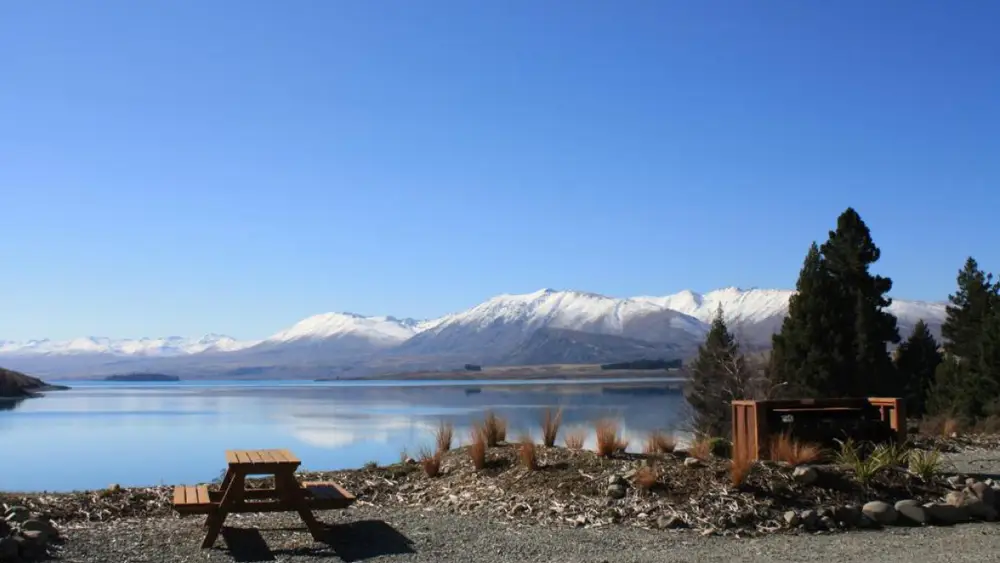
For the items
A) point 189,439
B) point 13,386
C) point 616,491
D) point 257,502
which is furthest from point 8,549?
point 13,386

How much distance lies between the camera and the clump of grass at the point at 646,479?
10.0 m

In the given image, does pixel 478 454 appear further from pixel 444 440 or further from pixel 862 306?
pixel 862 306

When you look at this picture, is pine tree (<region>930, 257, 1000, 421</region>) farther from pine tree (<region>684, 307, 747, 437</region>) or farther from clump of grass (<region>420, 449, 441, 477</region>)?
clump of grass (<region>420, 449, 441, 477</region>)

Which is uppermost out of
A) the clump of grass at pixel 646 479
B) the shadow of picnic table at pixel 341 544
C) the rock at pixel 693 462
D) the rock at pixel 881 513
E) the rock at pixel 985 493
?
the rock at pixel 693 462

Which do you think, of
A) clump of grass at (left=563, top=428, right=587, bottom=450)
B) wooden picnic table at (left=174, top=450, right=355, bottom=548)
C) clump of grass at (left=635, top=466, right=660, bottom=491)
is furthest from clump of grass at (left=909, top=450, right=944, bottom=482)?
wooden picnic table at (left=174, top=450, right=355, bottom=548)

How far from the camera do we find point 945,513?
9.71 meters

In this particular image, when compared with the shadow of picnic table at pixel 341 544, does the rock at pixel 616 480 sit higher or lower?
higher

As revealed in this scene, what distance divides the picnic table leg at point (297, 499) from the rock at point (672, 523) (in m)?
3.12

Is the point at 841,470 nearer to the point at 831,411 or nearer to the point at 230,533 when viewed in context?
the point at 831,411

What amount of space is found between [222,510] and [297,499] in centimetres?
66

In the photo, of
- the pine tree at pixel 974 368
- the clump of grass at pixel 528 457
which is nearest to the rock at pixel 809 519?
the clump of grass at pixel 528 457

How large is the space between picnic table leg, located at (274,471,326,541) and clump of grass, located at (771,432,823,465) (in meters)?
5.32

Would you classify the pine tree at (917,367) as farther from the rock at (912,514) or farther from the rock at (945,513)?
the rock at (912,514)

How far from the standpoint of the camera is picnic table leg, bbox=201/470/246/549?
8.57 metres
